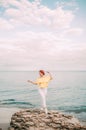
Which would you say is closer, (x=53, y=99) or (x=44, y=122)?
(x=44, y=122)

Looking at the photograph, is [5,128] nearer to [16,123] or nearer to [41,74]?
[16,123]

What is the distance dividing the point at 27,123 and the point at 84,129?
3.69m

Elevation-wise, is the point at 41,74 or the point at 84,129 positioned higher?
the point at 41,74

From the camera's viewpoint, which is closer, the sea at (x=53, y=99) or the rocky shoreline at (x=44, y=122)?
the rocky shoreline at (x=44, y=122)

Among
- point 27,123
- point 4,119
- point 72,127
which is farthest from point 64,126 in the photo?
point 4,119

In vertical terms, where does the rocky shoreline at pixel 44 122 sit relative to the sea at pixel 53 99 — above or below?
below

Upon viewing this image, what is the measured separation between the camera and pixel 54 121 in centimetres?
1327

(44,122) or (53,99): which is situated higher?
(53,99)

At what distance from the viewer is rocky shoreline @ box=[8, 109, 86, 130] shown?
13.2 meters

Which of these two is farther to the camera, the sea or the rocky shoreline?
the sea

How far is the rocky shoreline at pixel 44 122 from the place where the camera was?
43.2 feet

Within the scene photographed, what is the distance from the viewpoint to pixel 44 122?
13.2 m

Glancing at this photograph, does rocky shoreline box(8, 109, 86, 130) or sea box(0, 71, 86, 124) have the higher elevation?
sea box(0, 71, 86, 124)

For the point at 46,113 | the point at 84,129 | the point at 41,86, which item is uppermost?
the point at 41,86
